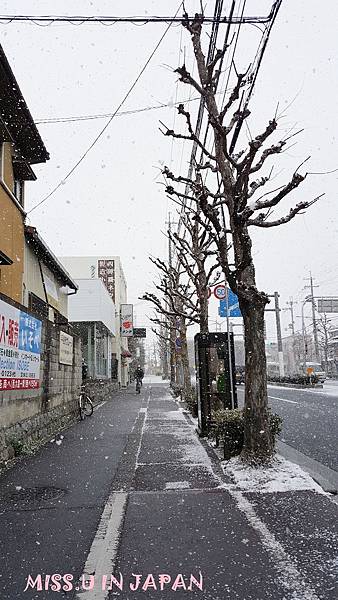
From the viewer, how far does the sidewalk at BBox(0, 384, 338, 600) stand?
3500 millimetres

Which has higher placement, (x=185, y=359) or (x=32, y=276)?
(x=32, y=276)

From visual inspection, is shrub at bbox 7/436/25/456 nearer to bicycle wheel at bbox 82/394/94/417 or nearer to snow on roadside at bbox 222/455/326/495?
snow on roadside at bbox 222/455/326/495

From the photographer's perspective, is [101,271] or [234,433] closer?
[234,433]

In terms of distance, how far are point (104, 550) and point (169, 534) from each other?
2.16 ft

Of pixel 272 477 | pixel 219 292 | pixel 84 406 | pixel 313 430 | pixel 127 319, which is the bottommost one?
pixel 313 430

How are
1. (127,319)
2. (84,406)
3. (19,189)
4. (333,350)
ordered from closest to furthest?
(19,189) < (84,406) < (127,319) < (333,350)

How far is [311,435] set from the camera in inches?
444

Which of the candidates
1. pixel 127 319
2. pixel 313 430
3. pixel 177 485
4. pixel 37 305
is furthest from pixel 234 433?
pixel 127 319

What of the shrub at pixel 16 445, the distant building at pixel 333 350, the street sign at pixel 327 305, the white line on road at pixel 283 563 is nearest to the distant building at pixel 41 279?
the shrub at pixel 16 445

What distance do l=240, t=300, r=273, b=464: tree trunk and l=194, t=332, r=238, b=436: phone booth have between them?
2551mm

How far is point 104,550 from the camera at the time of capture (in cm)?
421

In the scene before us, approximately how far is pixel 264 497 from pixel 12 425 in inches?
187

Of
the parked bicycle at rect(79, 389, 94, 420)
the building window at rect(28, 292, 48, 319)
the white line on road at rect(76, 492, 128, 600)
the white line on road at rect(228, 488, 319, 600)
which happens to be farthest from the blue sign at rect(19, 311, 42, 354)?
the white line on road at rect(228, 488, 319, 600)

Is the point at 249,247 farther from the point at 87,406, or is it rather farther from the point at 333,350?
the point at 333,350
